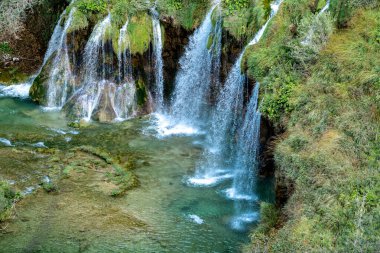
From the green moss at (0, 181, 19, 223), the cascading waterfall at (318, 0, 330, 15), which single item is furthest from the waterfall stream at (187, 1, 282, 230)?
the green moss at (0, 181, 19, 223)

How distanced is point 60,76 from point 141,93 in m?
3.21

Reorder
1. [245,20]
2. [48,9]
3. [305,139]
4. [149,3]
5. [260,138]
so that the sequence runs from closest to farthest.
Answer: [305,139], [260,138], [245,20], [149,3], [48,9]

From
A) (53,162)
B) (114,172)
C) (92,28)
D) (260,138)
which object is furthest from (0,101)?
(260,138)

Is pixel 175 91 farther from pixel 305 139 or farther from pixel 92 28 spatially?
pixel 305 139

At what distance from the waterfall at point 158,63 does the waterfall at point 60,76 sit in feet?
10.5

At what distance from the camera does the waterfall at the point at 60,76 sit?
1742 centimetres

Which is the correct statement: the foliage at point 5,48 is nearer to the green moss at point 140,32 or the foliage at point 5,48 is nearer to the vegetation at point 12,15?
the vegetation at point 12,15

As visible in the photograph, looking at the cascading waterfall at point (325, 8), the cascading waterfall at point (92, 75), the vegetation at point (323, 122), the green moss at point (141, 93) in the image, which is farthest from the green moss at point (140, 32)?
the cascading waterfall at point (325, 8)

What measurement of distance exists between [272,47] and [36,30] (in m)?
12.6

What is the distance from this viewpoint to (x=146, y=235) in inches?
394

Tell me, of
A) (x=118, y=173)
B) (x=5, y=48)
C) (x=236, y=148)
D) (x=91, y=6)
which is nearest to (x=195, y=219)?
(x=118, y=173)

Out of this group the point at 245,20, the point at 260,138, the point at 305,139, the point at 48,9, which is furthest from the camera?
the point at 48,9

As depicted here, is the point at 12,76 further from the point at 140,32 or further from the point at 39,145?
the point at 39,145

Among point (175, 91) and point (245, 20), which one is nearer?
point (245, 20)
